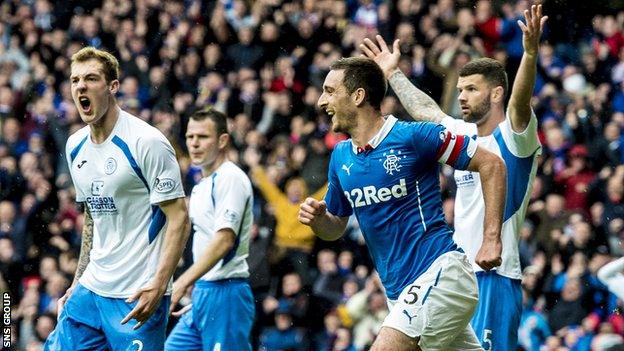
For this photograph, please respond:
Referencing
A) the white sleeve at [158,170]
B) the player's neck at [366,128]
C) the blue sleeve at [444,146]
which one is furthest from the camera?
the white sleeve at [158,170]

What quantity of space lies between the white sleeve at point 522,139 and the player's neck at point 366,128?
1190mm

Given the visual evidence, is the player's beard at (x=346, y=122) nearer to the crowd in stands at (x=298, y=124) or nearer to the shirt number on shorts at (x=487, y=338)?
the shirt number on shorts at (x=487, y=338)

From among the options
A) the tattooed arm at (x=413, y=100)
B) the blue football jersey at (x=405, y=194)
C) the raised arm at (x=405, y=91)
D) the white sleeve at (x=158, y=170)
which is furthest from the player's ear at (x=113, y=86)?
the tattooed arm at (x=413, y=100)

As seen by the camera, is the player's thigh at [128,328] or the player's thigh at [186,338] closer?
the player's thigh at [128,328]

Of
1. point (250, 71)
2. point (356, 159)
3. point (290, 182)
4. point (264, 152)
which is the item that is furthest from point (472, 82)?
point (250, 71)

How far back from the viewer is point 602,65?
16922 millimetres

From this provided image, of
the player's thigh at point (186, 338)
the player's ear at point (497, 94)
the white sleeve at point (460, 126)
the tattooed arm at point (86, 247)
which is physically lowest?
the player's thigh at point (186, 338)

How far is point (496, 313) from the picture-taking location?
339 inches

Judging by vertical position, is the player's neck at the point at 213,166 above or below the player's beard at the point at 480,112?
below

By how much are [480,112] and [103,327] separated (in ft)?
9.85

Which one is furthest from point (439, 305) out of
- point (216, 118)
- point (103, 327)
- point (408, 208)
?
point (216, 118)

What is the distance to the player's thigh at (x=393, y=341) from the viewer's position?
7.09 metres

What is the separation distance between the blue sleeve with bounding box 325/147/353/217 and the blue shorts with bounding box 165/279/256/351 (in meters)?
2.35

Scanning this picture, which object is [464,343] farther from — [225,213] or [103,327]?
[225,213]
